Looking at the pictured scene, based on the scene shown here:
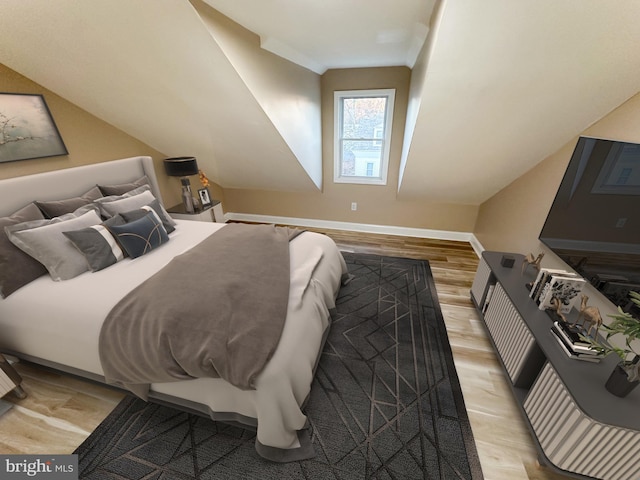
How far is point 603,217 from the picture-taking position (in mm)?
1420

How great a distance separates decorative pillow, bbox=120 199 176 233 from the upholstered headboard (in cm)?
52

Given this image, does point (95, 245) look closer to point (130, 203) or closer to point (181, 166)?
point (130, 203)

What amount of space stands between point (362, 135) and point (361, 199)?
0.86 m

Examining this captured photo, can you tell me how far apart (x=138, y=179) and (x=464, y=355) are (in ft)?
10.8

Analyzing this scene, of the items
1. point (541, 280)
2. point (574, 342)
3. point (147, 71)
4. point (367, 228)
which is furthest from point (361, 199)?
point (574, 342)

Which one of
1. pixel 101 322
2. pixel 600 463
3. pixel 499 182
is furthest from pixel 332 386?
pixel 499 182

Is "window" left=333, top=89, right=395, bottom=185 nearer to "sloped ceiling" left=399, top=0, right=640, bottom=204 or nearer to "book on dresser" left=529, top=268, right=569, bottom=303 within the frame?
"sloped ceiling" left=399, top=0, right=640, bottom=204

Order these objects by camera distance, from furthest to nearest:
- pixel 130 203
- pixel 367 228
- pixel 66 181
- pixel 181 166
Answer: pixel 367 228
pixel 181 166
pixel 130 203
pixel 66 181

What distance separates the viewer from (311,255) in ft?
6.57

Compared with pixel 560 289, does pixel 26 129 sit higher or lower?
higher

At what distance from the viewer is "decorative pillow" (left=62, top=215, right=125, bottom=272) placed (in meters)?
1.73

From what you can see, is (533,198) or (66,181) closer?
(66,181)

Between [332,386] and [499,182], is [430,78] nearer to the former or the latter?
[499,182]

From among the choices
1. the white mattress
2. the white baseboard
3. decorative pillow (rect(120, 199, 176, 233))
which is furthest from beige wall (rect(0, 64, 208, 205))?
the white baseboard
